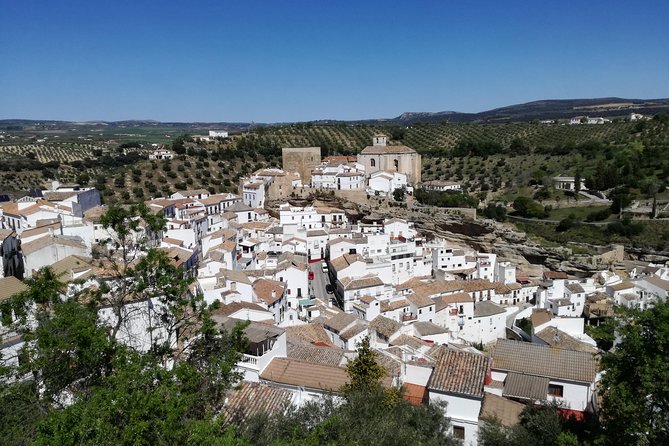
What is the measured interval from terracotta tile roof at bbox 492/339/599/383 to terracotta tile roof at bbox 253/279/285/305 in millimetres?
11042

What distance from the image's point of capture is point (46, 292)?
1002 centimetres

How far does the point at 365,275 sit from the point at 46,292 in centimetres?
2184

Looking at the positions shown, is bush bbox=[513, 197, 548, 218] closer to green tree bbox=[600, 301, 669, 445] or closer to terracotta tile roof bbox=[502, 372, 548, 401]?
terracotta tile roof bbox=[502, 372, 548, 401]

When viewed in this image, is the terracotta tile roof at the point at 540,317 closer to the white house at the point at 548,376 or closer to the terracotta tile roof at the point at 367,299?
the terracotta tile roof at the point at 367,299

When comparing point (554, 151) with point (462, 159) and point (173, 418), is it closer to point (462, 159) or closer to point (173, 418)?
point (462, 159)

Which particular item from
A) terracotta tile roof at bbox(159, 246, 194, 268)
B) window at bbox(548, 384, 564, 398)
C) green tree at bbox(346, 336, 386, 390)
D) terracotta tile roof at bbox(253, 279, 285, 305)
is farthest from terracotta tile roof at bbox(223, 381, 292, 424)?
terracotta tile roof at bbox(159, 246, 194, 268)

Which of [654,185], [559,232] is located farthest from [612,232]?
[654,185]

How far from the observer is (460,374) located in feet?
43.2

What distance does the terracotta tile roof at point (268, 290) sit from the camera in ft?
78.3

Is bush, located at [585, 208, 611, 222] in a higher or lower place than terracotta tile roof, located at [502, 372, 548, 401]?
lower

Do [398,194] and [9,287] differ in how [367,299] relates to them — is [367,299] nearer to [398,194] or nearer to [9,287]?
[9,287]

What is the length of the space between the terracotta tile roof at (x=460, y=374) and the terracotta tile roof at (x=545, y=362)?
195 cm

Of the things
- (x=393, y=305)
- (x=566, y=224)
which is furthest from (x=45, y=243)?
(x=566, y=224)

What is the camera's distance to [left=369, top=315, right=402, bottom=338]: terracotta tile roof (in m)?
22.5
